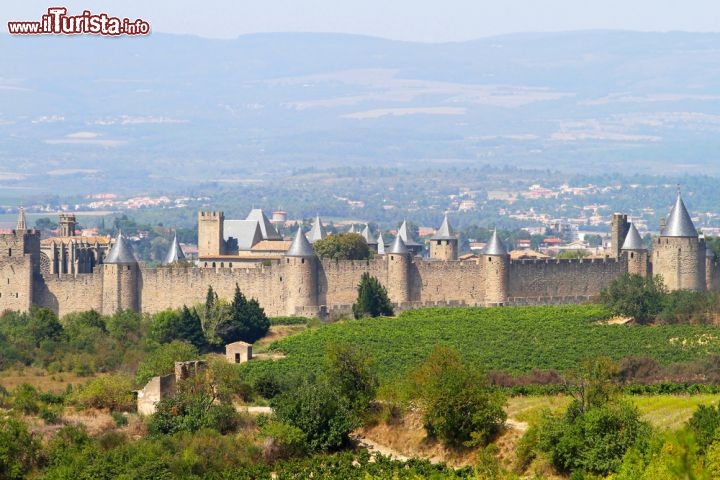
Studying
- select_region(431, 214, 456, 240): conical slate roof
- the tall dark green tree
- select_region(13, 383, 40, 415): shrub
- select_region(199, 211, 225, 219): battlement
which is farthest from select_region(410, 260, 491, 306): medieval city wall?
select_region(13, 383, 40, 415): shrub

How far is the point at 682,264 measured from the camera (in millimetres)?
51844

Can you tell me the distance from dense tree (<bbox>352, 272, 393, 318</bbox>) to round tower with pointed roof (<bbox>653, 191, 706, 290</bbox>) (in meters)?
7.77

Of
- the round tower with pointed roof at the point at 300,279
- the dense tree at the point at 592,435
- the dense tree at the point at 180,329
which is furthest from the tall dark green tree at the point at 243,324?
the dense tree at the point at 592,435

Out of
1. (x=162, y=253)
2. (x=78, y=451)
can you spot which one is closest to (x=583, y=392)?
(x=78, y=451)

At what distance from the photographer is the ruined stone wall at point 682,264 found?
51.8 metres

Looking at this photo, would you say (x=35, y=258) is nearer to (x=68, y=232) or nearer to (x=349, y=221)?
(x=68, y=232)

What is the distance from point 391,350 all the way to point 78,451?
12.5 meters

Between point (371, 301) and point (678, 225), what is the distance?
8.99m

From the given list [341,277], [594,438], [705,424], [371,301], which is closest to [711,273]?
[371,301]

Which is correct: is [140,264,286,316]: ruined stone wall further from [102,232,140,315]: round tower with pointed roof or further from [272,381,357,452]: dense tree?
[272,381,357,452]: dense tree

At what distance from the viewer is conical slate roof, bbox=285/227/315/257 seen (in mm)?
51656

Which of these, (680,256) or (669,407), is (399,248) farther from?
(669,407)

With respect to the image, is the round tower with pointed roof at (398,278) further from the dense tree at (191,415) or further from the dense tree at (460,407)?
the dense tree at (460,407)

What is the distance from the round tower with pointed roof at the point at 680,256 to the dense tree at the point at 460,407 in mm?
18921
